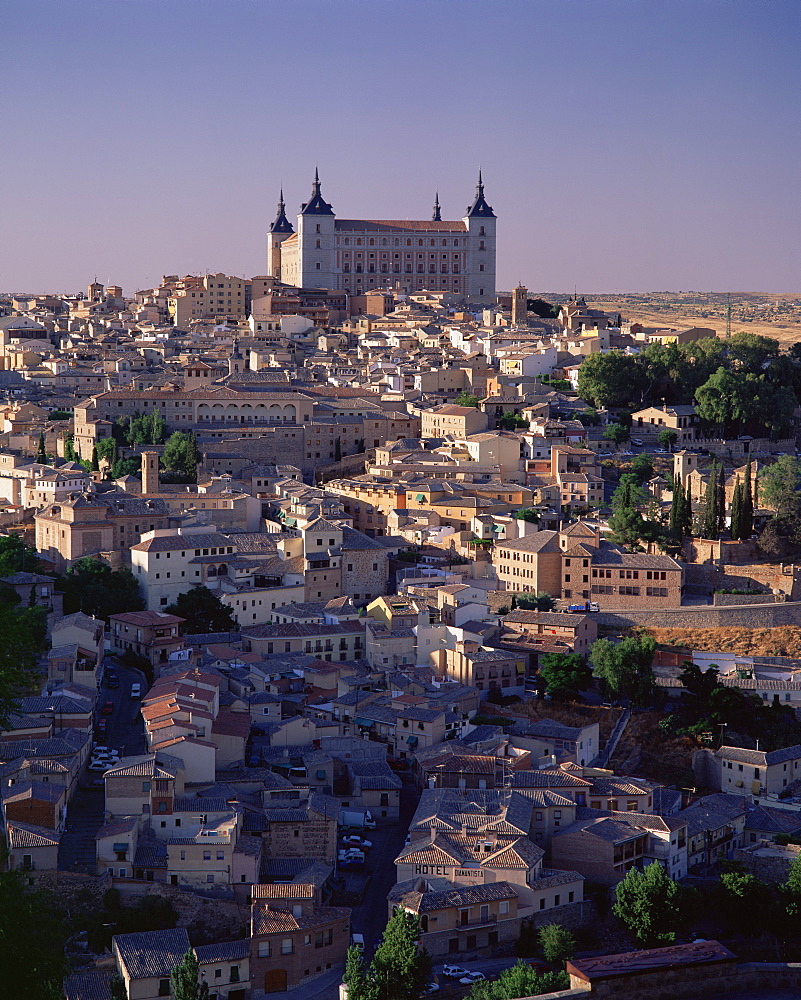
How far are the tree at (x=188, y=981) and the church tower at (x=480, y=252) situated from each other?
43037 millimetres

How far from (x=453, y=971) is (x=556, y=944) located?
1.06m

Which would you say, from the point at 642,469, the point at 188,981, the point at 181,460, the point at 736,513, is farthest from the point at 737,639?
the point at 188,981

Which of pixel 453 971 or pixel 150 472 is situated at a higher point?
pixel 150 472

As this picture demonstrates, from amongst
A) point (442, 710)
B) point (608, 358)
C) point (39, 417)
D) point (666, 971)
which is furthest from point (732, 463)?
point (666, 971)

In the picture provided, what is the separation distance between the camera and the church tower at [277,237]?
5654cm

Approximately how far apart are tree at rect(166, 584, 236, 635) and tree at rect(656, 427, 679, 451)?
11.4m

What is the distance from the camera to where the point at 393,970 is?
13.3 metres

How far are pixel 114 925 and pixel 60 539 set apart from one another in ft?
34.9

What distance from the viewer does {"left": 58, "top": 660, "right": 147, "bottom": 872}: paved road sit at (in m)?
15.6

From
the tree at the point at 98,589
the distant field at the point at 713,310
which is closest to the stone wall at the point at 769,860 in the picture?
the tree at the point at 98,589

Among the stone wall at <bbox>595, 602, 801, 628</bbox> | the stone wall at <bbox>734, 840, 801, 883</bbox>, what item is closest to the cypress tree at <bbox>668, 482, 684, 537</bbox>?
the stone wall at <bbox>595, 602, 801, 628</bbox>

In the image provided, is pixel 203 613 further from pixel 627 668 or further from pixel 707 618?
pixel 707 618

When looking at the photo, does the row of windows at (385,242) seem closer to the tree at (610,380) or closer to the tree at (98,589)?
the tree at (610,380)

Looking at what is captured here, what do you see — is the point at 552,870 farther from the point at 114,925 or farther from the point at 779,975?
the point at 114,925
